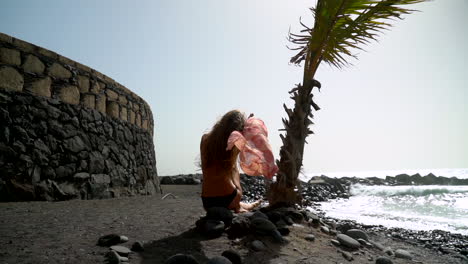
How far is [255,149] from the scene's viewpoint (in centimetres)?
284

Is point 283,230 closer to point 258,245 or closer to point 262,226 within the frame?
point 262,226

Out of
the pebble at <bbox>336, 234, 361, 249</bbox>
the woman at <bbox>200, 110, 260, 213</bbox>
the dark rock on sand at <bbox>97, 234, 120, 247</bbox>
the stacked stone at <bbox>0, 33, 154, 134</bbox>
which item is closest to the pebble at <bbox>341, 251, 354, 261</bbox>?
the pebble at <bbox>336, 234, 361, 249</bbox>

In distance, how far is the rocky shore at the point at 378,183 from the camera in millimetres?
4797

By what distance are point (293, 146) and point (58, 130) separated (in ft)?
13.1

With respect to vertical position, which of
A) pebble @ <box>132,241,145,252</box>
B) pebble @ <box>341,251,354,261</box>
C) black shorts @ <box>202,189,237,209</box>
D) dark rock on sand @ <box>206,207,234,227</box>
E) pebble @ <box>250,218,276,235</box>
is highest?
black shorts @ <box>202,189,237,209</box>

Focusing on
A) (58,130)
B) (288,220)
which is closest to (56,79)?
(58,130)

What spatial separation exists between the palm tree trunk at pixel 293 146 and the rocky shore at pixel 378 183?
242 mm

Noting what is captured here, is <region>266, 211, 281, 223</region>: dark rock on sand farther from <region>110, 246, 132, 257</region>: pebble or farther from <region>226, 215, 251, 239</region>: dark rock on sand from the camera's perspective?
<region>110, 246, 132, 257</region>: pebble

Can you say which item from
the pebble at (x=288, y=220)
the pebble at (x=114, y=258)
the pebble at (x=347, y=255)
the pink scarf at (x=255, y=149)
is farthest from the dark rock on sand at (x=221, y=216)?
the pebble at (x=347, y=255)

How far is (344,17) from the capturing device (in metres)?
3.68

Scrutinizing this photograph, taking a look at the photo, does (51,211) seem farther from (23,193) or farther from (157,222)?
(157,222)

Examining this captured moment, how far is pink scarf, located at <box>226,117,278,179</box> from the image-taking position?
2807 mm

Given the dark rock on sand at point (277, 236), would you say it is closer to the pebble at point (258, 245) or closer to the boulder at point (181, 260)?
the pebble at point (258, 245)

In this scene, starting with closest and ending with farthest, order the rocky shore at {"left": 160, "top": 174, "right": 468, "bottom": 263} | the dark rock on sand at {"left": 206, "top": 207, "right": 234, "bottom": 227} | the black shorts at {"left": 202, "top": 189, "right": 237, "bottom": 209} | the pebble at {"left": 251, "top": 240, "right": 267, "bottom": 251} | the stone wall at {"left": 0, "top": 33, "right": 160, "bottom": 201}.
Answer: the pebble at {"left": 251, "top": 240, "right": 267, "bottom": 251}, the dark rock on sand at {"left": 206, "top": 207, "right": 234, "bottom": 227}, the black shorts at {"left": 202, "top": 189, "right": 237, "bottom": 209}, the stone wall at {"left": 0, "top": 33, "right": 160, "bottom": 201}, the rocky shore at {"left": 160, "top": 174, "right": 468, "bottom": 263}
